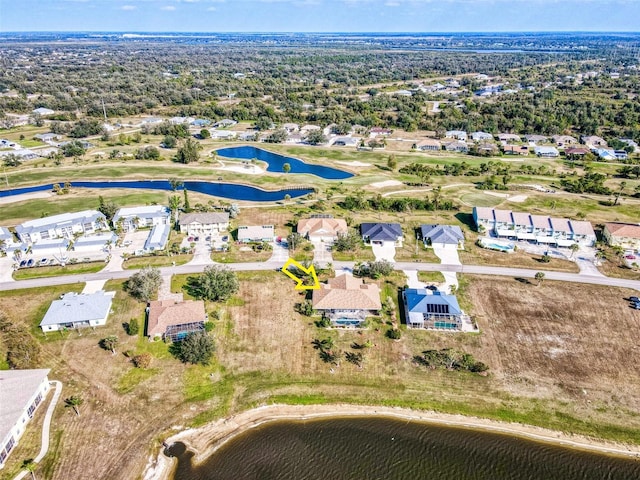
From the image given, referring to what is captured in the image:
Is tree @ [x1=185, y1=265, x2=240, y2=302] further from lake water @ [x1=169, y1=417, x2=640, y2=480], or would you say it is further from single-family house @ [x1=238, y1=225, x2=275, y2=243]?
lake water @ [x1=169, y1=417, x2=640, y2=480]

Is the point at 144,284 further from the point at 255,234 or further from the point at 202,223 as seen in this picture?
the point at 255,234

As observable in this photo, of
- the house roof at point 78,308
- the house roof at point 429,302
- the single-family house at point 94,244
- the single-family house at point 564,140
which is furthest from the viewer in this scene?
the single-family house at point 564,140

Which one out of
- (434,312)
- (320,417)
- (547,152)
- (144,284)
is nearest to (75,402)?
(144,284)

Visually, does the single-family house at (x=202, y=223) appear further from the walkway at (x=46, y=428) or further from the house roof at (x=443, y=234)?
the house roof at (x=443, y=234)

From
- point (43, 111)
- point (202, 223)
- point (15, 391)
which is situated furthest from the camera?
point (43, 111)

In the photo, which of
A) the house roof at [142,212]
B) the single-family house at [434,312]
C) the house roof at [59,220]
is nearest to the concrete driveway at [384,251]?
the single-family house at [434,312]
